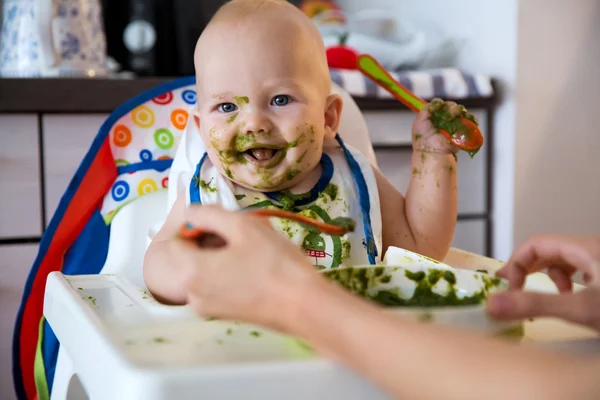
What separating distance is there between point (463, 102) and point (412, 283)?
1218 mm

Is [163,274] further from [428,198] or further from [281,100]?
[428,198]

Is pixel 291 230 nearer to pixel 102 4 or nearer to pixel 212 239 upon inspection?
pixel 212 239

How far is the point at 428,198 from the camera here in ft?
3.09

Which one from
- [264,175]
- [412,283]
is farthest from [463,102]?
[412,283]

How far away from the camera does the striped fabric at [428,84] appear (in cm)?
163

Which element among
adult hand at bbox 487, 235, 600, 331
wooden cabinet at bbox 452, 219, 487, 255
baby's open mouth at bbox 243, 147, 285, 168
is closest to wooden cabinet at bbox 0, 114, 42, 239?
baby's open mouth at bbox 243, 147, 285, 168

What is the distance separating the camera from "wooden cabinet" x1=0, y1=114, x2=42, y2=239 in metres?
1.43

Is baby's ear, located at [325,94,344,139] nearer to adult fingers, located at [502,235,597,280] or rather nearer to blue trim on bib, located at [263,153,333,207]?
blue trim on bib, located at [263,153,333,207]

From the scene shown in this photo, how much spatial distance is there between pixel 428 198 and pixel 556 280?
33 centimetres

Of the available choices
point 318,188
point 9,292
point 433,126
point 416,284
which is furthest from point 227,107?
point 9,292

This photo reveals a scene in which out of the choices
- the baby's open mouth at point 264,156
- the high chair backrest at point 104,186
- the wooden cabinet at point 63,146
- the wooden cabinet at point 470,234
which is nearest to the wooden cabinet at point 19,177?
the wooden cabinet at point 63,146

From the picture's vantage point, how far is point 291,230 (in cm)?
85

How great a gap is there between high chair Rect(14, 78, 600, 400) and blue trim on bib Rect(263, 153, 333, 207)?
151 millimetres

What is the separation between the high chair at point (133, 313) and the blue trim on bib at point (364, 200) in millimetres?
124
